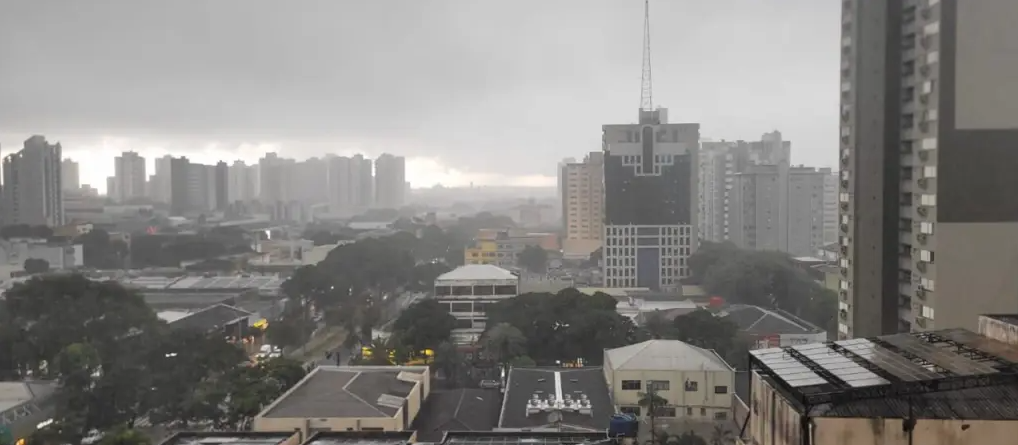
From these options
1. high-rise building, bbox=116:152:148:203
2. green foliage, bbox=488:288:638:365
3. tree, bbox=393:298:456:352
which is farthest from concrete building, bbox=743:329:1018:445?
high-rise building, bbox=116:152:148:203

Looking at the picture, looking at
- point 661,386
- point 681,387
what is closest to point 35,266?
point 661,386

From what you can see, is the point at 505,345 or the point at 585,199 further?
the point at 585,199

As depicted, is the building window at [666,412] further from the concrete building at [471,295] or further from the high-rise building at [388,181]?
the high-rise building at [388,181]

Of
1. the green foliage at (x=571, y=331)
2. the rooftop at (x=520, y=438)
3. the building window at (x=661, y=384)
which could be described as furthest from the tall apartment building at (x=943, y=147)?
the green foliage at (x=571, y=331)

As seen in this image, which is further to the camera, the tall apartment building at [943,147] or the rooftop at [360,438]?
the tall apartment building at [943,147]

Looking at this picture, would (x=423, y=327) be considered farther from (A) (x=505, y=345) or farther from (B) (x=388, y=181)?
(B) (x=388, y=181)
